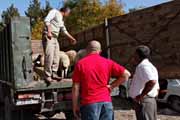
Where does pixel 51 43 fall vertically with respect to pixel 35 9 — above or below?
below

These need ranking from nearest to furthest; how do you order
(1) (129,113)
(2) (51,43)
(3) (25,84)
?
(3) (25,84), (2) (51,43), (1) (129,113)

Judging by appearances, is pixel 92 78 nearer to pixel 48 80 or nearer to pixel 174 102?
pixel 48 80

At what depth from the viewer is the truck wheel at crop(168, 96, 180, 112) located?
1294 cm

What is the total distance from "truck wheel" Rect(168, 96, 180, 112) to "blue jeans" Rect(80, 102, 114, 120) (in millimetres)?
7512

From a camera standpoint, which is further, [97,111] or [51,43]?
[51,43]

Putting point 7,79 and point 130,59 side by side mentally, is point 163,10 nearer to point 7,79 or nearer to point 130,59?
point 130,59

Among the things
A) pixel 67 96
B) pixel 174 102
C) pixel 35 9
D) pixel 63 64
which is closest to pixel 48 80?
pixel 67 96

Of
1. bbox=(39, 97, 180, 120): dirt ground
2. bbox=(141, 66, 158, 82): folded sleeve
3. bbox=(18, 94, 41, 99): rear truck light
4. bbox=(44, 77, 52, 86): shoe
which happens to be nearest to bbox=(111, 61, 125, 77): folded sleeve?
bbox=(141, 66, 158, 82): folded sleeve

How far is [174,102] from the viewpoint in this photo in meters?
13.1

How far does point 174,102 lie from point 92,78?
26.6 ft

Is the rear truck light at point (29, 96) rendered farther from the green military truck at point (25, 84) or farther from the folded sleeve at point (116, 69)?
the folded sleeve at point (116, 69)

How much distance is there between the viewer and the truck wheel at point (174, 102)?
12.9 meters

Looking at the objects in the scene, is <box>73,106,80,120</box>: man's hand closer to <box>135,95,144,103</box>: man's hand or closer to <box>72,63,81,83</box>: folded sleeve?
<box>72,63,81,83</box>: folded sleeve

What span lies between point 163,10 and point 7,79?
4513 millimetres
